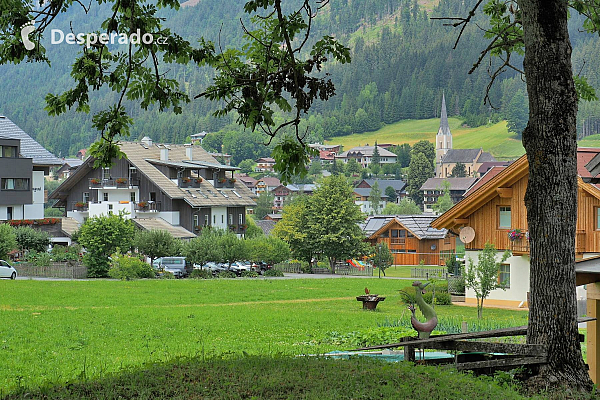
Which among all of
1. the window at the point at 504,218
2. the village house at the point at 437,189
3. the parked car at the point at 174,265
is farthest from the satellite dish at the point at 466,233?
the village house at the point at 437,189

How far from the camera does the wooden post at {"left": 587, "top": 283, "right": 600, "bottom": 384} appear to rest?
368 inches

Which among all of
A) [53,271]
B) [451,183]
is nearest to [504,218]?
[53,271]

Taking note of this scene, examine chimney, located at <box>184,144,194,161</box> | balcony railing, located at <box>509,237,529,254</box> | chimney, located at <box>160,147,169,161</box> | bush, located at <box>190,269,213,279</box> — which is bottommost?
bush, located at <box>190,269,213,279</box>

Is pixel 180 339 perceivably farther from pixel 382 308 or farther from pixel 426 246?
pixel 426 246

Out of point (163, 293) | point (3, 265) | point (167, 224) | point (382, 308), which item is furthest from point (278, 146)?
point (167, 224)

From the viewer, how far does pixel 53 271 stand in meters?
45.8

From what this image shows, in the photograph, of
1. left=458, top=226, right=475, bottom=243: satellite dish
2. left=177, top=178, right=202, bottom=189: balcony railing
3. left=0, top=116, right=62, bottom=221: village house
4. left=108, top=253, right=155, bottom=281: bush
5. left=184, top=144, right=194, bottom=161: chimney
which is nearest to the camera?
left=458, top=226, right=475, bottom=243: satellite dish

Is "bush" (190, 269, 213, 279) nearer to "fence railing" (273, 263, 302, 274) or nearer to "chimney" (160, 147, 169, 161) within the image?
"fence railing" (273, 263, 302, 274)

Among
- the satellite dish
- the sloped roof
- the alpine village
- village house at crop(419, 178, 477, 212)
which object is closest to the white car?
the alpine village

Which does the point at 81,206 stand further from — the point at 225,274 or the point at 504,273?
the point at 504,273

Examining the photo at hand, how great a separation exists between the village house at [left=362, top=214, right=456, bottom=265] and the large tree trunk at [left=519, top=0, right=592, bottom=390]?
76.4 metres

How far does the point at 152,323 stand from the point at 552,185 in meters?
14.9

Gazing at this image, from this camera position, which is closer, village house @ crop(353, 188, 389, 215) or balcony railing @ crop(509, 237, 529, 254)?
balcony railing @ crop(509, 237, 529, 254)

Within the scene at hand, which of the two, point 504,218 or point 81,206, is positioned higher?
point 81,206
